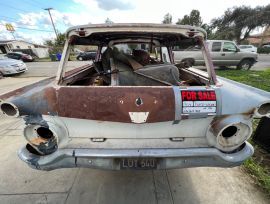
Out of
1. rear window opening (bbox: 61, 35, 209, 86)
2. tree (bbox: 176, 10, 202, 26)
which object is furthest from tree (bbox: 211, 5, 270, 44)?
rear window opening (bbox: 61, 35, 209, 86)

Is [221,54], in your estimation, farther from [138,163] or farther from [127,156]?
[127,156]

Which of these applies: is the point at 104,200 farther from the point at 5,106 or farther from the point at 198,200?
the point at 5,106

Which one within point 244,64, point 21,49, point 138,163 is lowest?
point 21,49

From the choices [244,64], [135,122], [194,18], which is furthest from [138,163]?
[194,18]

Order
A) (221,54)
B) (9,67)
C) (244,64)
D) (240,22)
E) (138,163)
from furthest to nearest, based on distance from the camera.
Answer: (240,22)
(244,64)
(9,67)
(221,54)
(138,163)

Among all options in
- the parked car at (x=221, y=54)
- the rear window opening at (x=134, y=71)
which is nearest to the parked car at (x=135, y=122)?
the rear window opening at (x=134, y=71)

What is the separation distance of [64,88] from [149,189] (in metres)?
1.54

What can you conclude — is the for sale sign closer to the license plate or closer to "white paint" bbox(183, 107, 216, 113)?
"white paint" bbox(183, 107, 216, 113)

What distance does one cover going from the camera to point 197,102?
1.65 m

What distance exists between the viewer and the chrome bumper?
5.46 feet

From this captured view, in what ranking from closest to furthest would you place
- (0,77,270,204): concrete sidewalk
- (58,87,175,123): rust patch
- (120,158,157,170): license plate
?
(58,87,175,123): rust patch, (120,158,157,170): license plate, (0,77,270,204): concrete sidewalk

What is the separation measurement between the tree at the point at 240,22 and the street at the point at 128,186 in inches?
1701

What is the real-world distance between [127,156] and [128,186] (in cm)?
89

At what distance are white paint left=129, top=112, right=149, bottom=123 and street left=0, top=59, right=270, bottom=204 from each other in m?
1.06
